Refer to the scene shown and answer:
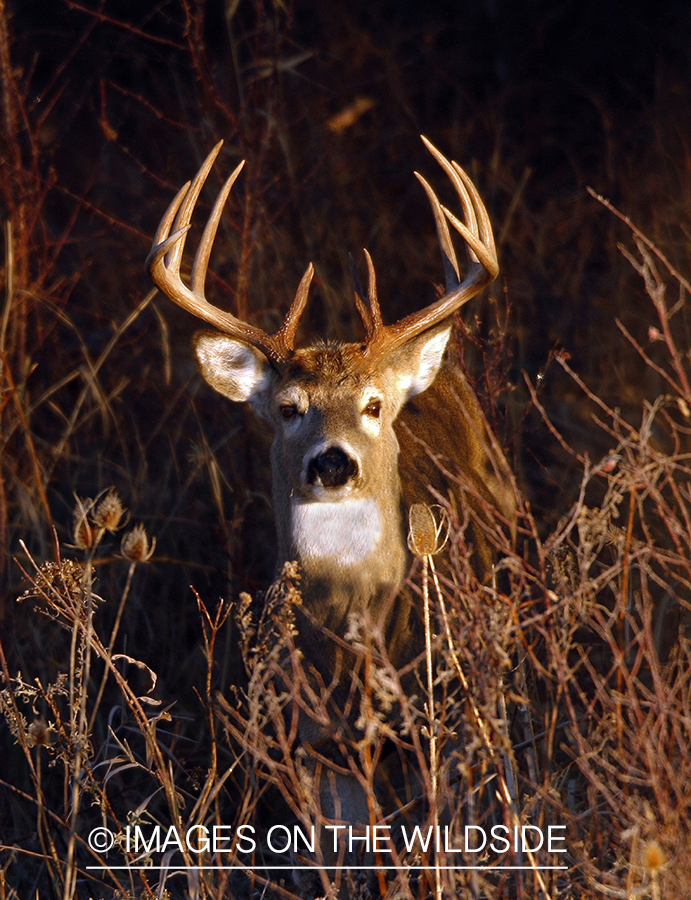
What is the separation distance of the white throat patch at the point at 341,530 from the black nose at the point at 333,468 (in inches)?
5.6

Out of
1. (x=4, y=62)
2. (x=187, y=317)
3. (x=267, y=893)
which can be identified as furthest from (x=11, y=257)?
(x=267, y=893)

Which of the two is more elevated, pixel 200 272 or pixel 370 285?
pixel 200 272

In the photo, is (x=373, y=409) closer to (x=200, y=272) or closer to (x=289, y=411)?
(x=289, y=411)

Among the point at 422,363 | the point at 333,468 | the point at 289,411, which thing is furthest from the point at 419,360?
the point at 333,468

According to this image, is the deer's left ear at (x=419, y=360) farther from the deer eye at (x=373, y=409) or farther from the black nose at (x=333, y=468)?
Answer: the black nose at (x=333, y=468)

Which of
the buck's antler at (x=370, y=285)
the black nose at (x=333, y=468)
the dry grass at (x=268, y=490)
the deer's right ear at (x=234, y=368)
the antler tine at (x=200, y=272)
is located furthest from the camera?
the deer's right ear at (x=234, y=368)

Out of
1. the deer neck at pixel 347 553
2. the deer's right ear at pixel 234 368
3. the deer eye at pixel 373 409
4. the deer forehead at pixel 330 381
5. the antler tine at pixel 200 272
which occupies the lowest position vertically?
the deer neck at pixel 347 553

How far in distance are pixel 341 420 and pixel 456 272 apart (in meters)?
0.85

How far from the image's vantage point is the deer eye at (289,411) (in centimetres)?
436

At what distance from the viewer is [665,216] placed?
705 cm

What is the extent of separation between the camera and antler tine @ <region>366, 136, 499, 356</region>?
4.36 m

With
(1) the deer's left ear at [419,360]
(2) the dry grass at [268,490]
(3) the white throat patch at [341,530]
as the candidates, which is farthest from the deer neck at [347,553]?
(1) the deer's left ear at [419,360]

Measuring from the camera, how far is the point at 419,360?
15.3 ft

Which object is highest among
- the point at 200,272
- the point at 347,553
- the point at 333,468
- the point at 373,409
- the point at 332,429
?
the point at 200,272
